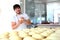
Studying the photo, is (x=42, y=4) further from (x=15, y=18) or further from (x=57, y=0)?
(x=15, y=18)

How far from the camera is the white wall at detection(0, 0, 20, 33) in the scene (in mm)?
3336

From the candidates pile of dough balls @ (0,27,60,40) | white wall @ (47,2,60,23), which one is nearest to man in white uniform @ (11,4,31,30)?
pile of dough balls @ (0,27,60,40)

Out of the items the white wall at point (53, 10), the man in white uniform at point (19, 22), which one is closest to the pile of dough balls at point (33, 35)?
the man in white uniform at point (19, 22)

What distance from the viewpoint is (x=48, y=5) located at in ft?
29.7

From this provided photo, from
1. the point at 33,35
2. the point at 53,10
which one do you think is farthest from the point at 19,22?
the point at 53,10

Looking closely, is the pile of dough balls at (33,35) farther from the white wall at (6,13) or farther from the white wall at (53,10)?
the white wall at (53,10)

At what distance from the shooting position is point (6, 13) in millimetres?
3359

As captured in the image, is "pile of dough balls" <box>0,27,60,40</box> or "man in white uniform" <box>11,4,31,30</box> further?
"man in white uniform" <box>11,4,31,30</box>

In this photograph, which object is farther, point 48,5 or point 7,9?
point 48,5

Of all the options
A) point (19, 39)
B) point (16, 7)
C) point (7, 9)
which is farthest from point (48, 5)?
point (19, 39)

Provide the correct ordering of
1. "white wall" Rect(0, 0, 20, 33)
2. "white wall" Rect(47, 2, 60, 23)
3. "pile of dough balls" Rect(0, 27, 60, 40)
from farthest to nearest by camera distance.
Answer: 1. "white wall" Rect(47, 2, 60, 23)
2. "white wall" Rect(0, 0, 20, 33)
3. "pile of dough balls" Rect(0, 27, 60, 40)

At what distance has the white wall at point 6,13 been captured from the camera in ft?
10.9

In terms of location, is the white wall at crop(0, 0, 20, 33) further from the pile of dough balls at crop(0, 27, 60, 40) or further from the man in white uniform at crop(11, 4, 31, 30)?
the pile of dough balls at crop(0, 27, 60, 40)

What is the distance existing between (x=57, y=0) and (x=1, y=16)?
226 inches
